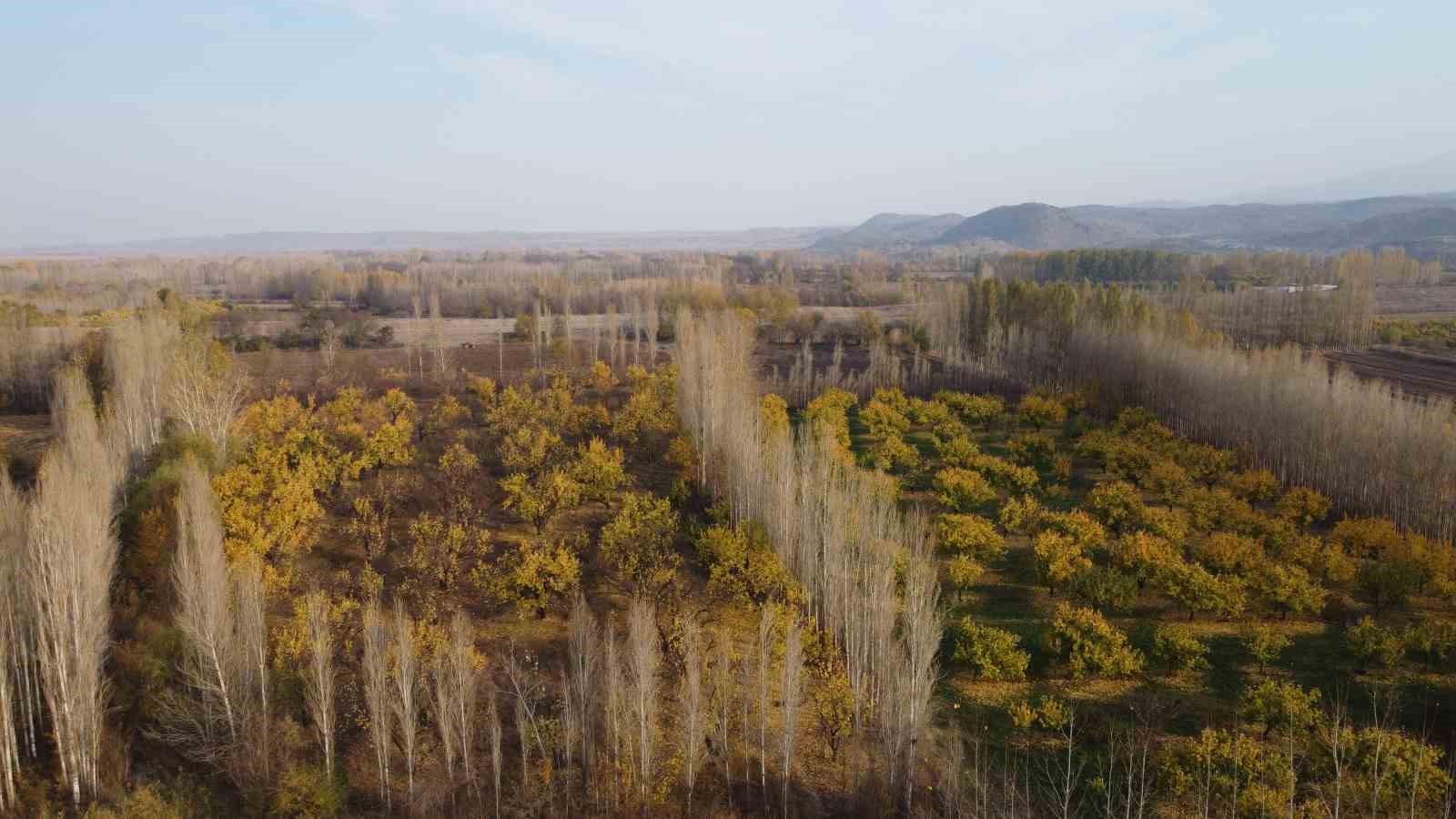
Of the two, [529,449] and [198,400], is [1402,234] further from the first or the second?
[198,400]

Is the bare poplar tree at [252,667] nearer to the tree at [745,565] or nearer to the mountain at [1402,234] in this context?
the tree at [745,565]

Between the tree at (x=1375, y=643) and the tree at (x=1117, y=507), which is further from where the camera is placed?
the tree at (x=1117, y=507)

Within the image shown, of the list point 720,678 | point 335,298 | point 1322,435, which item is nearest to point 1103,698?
point 720,678

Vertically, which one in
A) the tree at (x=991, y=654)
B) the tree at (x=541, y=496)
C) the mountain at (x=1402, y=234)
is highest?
the mountain at (x=1402, y=234)

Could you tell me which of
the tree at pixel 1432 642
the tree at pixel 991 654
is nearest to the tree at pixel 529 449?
the tree at pixel 991 654

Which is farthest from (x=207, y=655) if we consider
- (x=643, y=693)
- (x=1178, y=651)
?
(x=1178, y=651)

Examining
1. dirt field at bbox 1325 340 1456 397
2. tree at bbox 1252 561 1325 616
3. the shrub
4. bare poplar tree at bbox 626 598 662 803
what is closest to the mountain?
dirt field at bbox 1325 340 1456 397
